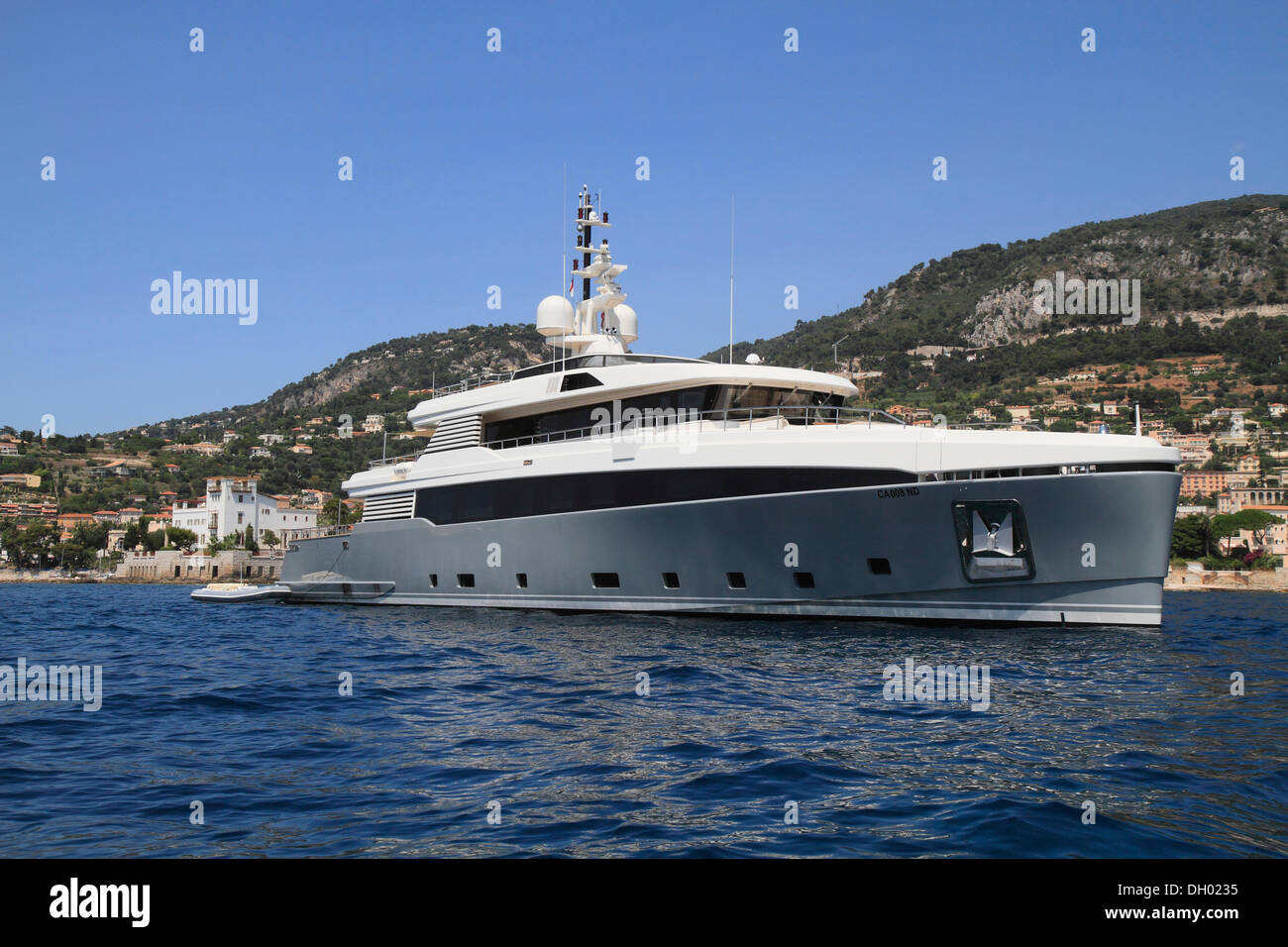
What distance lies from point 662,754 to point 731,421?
11.8 meters

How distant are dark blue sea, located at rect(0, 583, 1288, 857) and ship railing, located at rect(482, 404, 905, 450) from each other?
5073mm

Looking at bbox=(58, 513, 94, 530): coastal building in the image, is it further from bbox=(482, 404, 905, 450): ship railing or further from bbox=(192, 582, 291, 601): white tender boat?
bbox=(482, 404, 905, 450): ship railing

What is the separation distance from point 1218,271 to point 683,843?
159841 mm

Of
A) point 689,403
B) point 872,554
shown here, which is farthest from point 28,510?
point 872,554

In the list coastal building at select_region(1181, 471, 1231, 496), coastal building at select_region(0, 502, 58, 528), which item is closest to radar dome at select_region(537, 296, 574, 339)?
coastal building at select_region(1181, 471, 1231, 496)

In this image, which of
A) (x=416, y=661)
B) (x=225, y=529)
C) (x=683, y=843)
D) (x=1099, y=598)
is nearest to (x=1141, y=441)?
(x=1099, y=598)

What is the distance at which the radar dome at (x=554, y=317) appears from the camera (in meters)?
26.0

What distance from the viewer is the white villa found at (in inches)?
3684

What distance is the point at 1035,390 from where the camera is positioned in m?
113

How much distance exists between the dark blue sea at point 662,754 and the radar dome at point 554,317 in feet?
43.3

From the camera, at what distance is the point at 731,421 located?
18.8 meters
